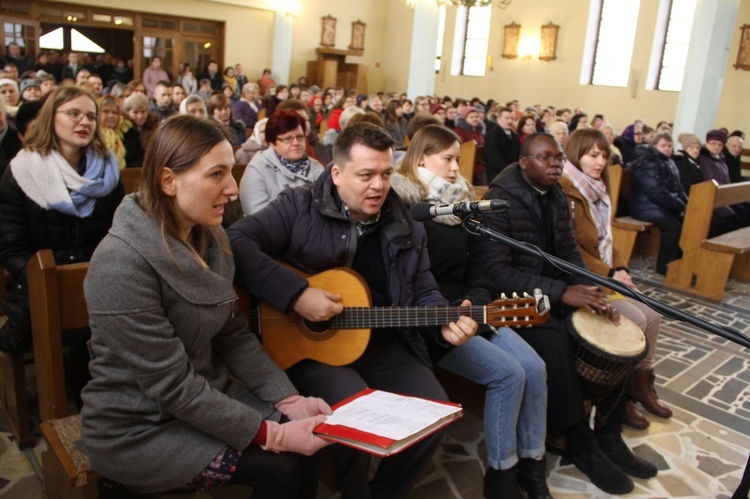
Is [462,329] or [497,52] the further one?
[497,52]

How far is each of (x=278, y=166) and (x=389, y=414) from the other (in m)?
2.05

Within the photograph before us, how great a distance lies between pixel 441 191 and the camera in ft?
9.81

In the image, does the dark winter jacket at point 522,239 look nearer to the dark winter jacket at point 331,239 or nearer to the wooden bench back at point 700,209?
the dark winter jacket at point 331,239

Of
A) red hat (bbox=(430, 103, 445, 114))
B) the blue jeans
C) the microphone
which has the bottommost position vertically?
the blue jeans

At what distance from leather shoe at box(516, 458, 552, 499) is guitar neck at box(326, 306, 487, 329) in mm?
720

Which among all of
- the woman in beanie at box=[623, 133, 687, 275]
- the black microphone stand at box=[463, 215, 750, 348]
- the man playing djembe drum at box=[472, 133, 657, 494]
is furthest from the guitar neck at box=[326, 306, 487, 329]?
the woman in beanie at box=[623, 133, 687, 275]

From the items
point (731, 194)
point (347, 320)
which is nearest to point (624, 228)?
point (731, 194)

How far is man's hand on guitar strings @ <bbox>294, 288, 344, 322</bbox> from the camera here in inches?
86.9

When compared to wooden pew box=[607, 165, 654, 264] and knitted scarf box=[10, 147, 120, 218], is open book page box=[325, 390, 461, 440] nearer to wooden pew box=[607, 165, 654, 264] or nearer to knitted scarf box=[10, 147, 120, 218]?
knitted scarf box=[10, 147, 120, 218]

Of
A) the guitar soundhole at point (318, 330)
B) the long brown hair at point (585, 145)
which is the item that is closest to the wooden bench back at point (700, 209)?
the long brown hair at point (585, 145)

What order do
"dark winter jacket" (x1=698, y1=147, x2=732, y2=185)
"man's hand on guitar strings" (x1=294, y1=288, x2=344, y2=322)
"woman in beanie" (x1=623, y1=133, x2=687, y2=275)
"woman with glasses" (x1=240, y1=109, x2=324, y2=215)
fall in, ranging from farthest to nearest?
"dark winter jacket" (x1=698, y1=147, x2=732, y2=185) → "woman in beanie" (x1=623, y1=133, x2=687, y2=275) → "woman with glasses" (x1=240, y1=109, x2=324, y2=215) → "man's hand on guitar strings" (x1=294, y1=288, x2=344, y2=322)

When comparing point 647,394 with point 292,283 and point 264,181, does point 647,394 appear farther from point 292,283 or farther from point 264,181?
point 264,181

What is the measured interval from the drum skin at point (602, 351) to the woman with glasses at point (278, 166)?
5.60 ft

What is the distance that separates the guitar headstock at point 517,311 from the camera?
2.31 meters
